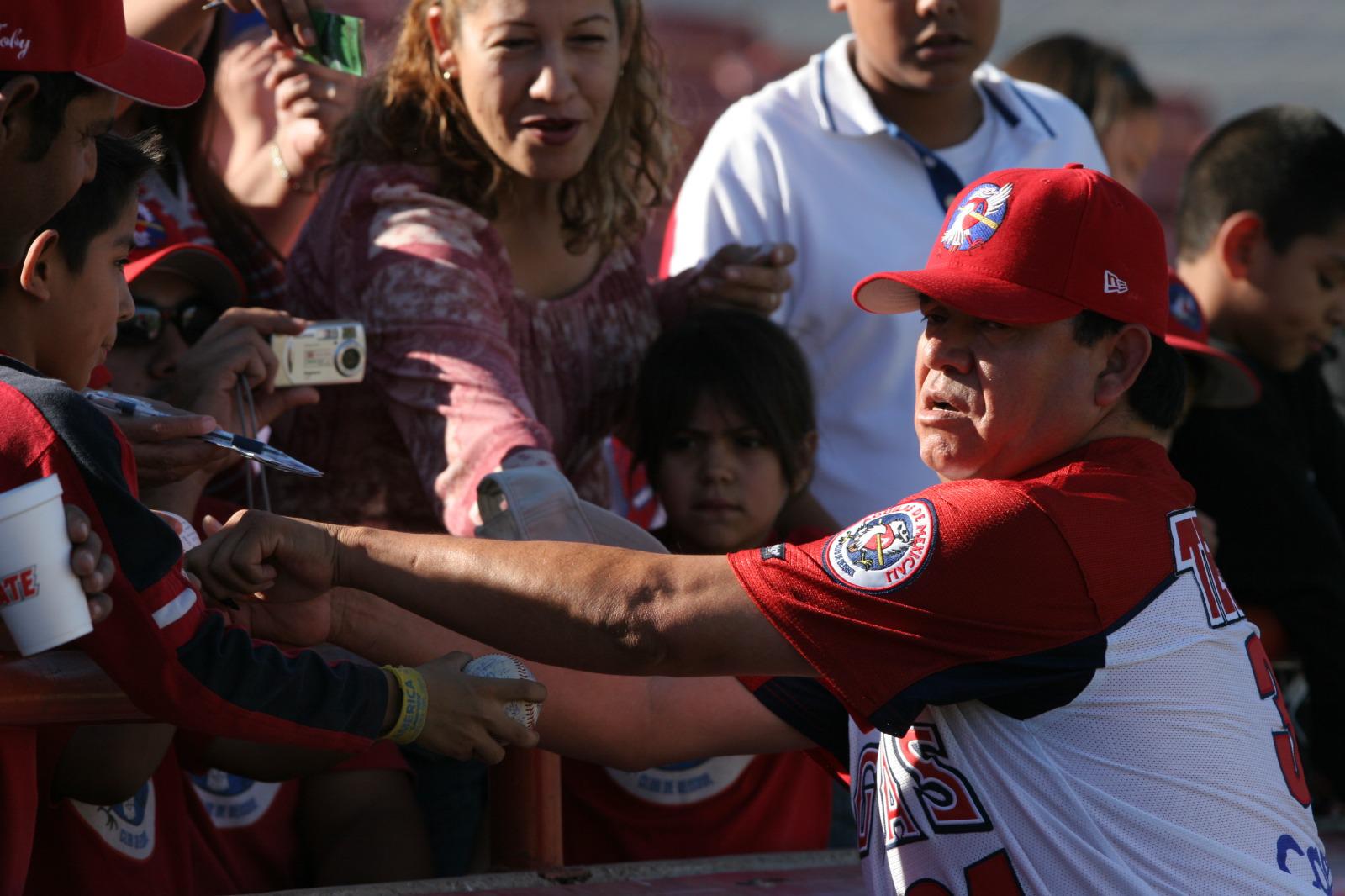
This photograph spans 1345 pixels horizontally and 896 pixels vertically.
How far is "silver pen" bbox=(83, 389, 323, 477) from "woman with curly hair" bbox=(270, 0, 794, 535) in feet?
1.43

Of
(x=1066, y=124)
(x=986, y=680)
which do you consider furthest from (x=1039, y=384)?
(x=1066, y=124)

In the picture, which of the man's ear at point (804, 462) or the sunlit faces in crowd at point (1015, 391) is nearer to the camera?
the sunlit faces in crowd at point (1015, 391)

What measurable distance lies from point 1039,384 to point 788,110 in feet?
5.45

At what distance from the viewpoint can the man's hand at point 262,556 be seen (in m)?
1.97

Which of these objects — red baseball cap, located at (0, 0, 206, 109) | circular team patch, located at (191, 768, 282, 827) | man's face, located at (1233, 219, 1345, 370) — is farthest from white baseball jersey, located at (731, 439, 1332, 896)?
man's face, located at (1233, 219, 1345, 370)

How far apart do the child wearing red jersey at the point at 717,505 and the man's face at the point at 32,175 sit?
125 cm

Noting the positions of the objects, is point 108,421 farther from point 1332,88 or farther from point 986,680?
point 1332,88

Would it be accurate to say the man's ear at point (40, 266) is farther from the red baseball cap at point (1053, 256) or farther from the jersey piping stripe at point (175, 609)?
the red baseball cap at point (1053, 256)

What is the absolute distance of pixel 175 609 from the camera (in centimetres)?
177

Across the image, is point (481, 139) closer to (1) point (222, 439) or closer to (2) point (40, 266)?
(1) point (222, 439)

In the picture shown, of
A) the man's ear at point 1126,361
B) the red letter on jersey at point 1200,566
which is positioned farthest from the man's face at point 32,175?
the red letter on jersey at point 1200,566

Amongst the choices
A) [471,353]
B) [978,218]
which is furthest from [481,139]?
[978,218]

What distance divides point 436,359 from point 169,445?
0.50m

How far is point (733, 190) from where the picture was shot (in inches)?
134
